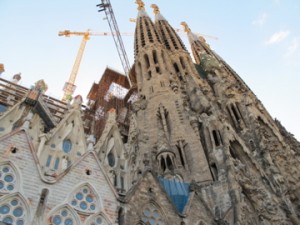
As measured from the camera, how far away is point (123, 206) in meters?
9.59

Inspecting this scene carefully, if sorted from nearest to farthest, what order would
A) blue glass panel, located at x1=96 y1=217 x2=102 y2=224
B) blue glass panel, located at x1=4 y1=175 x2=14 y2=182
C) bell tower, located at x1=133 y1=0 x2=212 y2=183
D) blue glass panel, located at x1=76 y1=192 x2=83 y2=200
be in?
blue glass panel, located at x1=4 y1=175 x2=14 y2=182, blue glass panel, located at x1=96 y1=217 x2=102 y2=224, blue glass panel, located at x1=76 y1=192 x2=83 y2=200, bell tower, located at x1=133 y1=0 x2=212 y2=183

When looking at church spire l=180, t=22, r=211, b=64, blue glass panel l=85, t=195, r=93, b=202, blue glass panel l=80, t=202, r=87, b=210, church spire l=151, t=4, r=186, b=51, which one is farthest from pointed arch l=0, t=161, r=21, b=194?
church spire l=180, t=22, r=211, b=64

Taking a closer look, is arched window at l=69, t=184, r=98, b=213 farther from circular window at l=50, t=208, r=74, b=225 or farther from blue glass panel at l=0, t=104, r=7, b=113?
blue glass panel at l=0, t=104, r=7, b=113

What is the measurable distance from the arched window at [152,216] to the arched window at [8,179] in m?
3.62

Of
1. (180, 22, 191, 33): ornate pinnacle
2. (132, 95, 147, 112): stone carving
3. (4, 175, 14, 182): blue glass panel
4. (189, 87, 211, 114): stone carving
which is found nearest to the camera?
(4, 175, 14, 182): blue glass panel

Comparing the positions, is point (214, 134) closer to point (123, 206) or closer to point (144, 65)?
point (123, 206)

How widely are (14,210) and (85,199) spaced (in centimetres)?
179

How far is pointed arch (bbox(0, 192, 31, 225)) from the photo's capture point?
7844mm

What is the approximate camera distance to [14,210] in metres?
8.04

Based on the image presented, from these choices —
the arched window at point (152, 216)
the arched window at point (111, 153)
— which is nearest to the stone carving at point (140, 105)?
the arched window at point (111, 153)

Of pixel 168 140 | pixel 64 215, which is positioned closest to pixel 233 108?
pixel 168 140

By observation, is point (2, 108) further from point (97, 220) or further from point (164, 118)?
point (97, 220)

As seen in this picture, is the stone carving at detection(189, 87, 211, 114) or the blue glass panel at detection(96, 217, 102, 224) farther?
the stone carving at detection(189, 87, 211, 114)

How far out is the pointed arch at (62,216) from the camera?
8.20m
